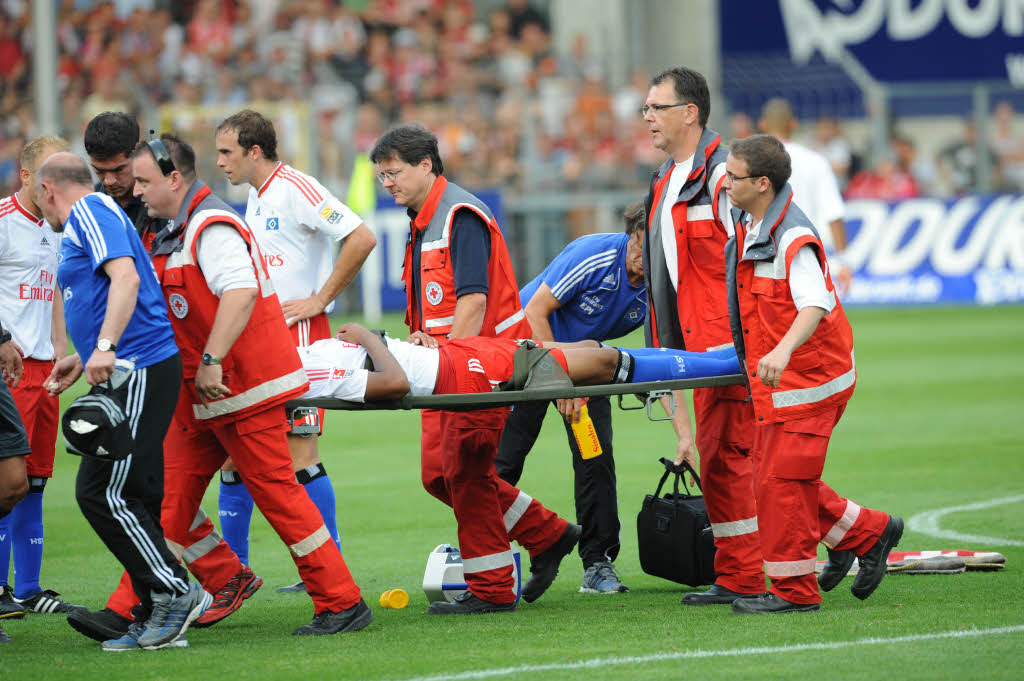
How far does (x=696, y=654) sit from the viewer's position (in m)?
5.76

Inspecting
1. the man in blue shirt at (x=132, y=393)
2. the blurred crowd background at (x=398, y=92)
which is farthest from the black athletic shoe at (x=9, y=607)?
the blurred crowd background at (x=398, y=92)

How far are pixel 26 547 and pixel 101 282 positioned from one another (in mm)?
2027

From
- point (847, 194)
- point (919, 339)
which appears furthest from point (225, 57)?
point (919, 339)

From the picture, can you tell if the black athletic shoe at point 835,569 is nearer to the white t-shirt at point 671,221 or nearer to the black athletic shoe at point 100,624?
the white t-shirt at point 671,221

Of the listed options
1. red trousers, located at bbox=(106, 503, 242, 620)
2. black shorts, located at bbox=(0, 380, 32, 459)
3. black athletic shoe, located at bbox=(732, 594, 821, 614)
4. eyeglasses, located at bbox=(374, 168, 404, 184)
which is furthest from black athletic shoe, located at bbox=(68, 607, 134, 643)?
black athletic shoe, located at bbox=(732, 594, 821, 614)

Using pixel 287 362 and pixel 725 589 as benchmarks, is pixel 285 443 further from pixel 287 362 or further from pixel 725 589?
pixel 725 589

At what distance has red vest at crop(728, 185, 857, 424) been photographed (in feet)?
20.9

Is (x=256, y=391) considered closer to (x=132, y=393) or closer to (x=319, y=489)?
(x=132, y=393)

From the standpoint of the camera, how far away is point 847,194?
2555 centimetres

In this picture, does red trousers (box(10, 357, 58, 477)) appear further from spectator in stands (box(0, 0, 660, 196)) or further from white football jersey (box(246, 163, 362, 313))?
spectator in stands (box(0, 0, 660, 196))

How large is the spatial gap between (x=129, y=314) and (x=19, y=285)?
218cm

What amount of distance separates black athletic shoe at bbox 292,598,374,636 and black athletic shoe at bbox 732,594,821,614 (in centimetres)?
167

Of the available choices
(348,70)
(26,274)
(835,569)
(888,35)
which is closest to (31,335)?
(26,274)

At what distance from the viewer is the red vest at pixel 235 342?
6309mm
